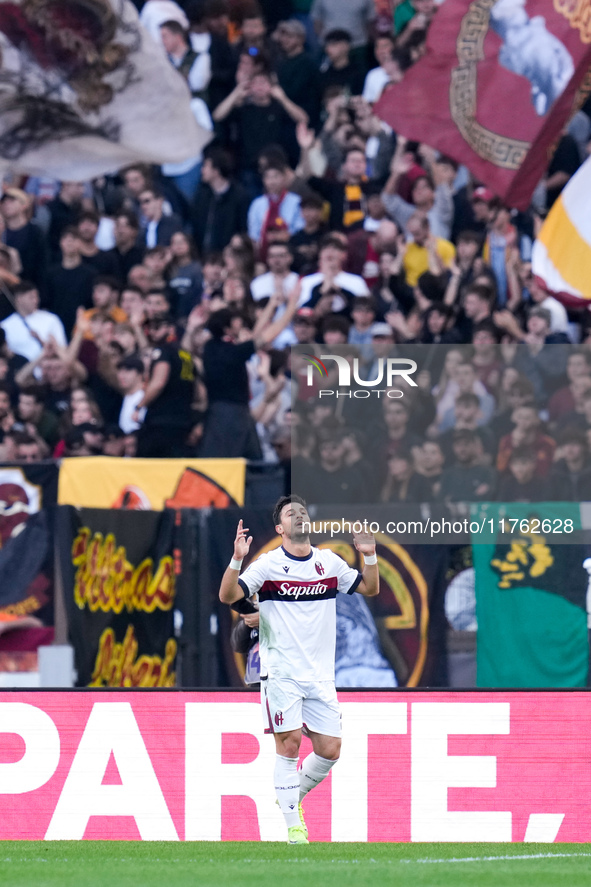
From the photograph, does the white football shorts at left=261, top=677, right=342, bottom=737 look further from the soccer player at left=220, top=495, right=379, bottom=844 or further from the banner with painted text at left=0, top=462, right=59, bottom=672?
the banner with painted text at left=0, top=462, right=59, bottom=672

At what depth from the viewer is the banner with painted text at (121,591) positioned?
34.5 ft

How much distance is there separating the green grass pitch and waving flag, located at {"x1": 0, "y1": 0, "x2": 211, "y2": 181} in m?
8.34

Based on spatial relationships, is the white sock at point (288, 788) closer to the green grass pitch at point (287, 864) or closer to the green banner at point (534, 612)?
the green grass pitch at point (287, 864)

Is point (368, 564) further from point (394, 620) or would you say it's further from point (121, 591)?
point (121, 591)

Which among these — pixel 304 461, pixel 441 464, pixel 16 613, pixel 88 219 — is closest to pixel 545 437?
pixel 441 464

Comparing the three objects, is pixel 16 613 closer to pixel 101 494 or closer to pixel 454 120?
pixel 101 494

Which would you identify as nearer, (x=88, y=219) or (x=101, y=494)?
(x=101, y=494)

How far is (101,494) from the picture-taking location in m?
11.4

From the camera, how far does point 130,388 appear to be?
42.5 ft

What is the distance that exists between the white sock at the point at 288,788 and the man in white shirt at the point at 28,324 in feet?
23.0

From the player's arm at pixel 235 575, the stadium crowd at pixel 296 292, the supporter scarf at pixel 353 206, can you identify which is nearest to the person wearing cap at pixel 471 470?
the stadium crowd at pixel 296 292

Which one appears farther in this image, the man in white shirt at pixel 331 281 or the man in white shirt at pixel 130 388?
the man in white shirt at pixel 331 281

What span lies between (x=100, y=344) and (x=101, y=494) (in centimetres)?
254

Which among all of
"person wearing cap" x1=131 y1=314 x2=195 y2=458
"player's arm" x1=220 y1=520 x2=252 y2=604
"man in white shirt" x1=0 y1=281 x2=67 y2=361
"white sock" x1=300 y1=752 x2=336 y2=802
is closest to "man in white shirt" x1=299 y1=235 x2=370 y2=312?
"person wearing cap" x1=131 y1=314 x2=195 y2=458
